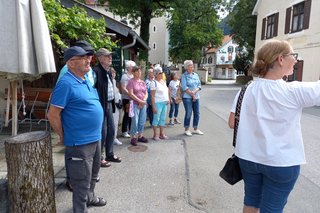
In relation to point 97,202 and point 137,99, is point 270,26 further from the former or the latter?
point 97,202

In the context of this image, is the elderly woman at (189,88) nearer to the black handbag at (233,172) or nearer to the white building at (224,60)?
the black handbag at (233,172)

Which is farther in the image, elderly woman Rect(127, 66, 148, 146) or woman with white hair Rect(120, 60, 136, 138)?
woman with white hair Rect(120, 60, 136, 138)

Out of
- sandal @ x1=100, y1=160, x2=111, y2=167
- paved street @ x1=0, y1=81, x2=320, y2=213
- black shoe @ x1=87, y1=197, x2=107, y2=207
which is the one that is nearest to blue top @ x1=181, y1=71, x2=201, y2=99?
paved street @ x1=0, y1=81, x2=320, y2=213

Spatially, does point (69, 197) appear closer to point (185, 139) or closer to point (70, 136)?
point (70, 136)

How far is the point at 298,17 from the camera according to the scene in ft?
53.1

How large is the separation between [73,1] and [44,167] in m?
5.70

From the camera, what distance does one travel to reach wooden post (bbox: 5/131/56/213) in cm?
240

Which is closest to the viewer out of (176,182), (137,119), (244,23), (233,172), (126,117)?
(233,172)

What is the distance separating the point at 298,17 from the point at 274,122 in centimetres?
1722

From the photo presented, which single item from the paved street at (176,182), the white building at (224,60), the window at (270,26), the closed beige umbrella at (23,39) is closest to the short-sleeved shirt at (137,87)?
the paved street at (176,182)

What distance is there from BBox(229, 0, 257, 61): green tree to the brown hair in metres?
28.7

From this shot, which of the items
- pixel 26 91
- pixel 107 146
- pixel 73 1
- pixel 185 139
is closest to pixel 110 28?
pixel 73 1

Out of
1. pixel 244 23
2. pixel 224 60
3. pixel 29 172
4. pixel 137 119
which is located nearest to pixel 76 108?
pixel 29 172

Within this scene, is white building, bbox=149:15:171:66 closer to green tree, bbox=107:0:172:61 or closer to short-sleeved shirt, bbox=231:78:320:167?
green tree, bbox=107:0:172:61
